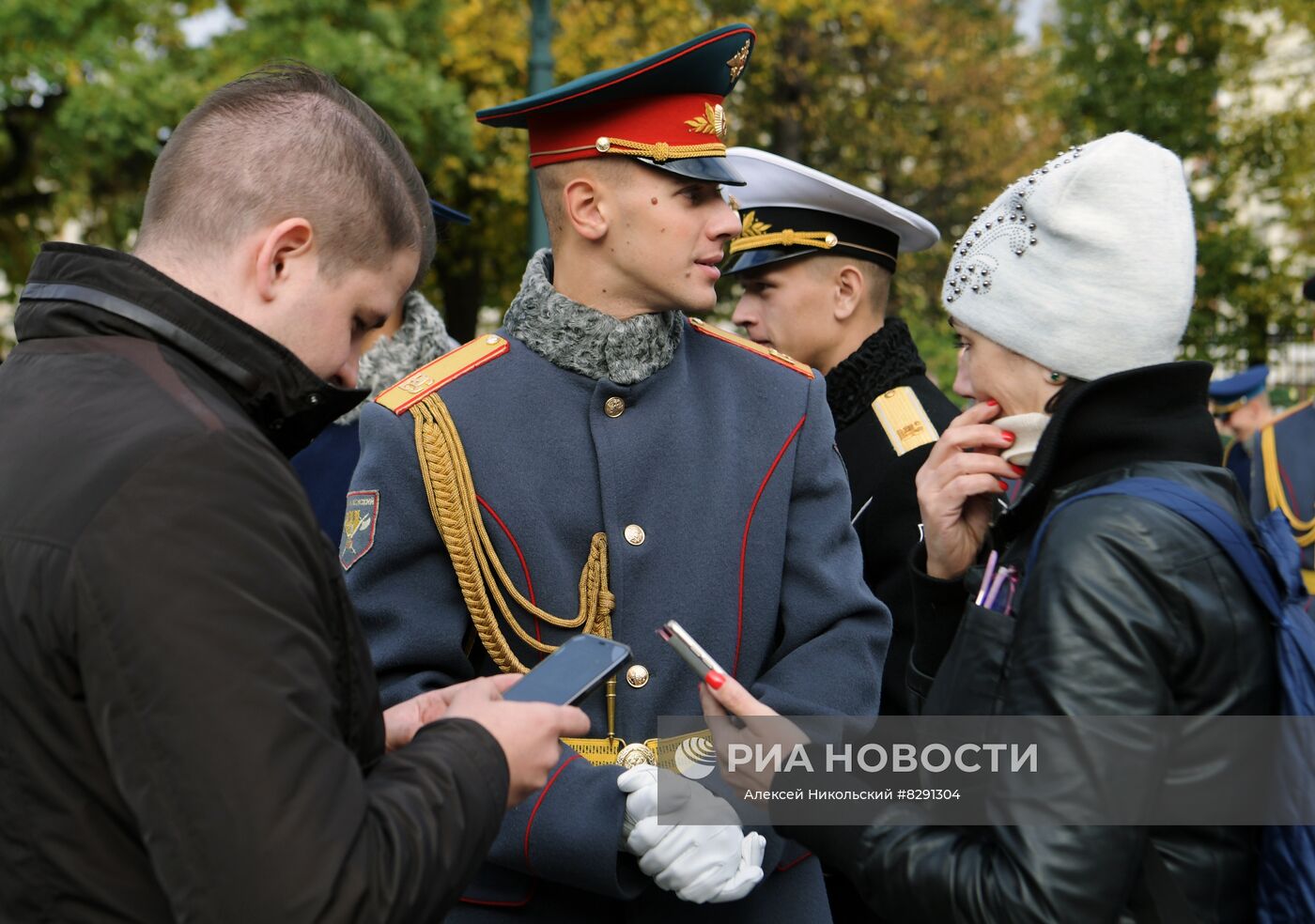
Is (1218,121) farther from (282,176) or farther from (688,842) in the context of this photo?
(282,176)

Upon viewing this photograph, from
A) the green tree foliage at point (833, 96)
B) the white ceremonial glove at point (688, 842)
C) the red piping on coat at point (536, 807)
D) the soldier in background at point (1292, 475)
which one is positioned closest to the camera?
the white ceremonial glove at point (688, 842)

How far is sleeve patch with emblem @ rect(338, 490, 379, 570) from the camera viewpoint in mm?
2570

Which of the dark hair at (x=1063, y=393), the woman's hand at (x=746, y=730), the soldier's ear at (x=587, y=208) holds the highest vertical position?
the soldier's ear at (x=587, y=208)

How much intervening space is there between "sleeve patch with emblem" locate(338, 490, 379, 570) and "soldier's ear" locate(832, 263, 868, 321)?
202cm

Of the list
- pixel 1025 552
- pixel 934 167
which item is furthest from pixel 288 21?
pixel 1025 552

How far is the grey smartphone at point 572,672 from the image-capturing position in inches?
78.5

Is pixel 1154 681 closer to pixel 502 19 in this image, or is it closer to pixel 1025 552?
pixel 1025 552

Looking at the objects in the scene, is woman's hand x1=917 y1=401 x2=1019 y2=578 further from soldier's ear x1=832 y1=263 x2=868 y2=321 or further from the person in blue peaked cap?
the person in blue peaked cap

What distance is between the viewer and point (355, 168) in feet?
6.26

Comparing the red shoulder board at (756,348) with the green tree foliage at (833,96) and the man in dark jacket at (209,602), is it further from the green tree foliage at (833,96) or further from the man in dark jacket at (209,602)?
the green tree foliage at (833,96)

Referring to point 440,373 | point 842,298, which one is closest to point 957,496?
point 440,373

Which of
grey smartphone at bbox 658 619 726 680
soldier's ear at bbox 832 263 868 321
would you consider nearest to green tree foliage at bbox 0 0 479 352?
soldier's ear at bbox 832 263 868 321

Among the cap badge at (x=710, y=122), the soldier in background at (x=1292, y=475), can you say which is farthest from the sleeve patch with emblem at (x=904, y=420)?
the soldier in background at (x=1292, y=475)

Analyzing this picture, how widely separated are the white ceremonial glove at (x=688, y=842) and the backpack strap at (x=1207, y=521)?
2.49ft
